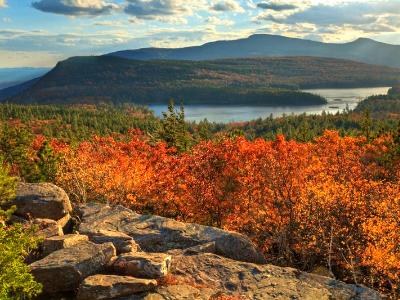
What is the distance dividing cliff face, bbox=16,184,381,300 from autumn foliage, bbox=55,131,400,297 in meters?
11.5

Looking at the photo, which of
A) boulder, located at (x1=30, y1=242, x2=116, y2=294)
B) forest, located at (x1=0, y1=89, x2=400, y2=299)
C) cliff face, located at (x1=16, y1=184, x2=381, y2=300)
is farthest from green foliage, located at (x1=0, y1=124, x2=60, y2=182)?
boulder, located at (x1=30, y1=242, x2=116, y2=294)

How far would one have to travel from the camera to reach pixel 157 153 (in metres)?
71.4

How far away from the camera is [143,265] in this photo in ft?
83.7

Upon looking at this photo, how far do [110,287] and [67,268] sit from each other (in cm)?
319

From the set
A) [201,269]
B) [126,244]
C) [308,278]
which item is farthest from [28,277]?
[308,278]

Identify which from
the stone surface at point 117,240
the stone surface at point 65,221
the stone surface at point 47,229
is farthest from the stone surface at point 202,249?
the stone surface at point 65,221

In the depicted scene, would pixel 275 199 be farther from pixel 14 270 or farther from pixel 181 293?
pixel 14 270

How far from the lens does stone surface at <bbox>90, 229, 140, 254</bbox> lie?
29.2 m

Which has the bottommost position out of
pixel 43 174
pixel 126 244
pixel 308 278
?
pixel 43 174

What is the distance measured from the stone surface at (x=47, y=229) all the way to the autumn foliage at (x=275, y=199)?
64.2 feet

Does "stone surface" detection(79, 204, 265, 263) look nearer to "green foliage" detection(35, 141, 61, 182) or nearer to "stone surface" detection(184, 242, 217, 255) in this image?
"stone surface" detection(184, 242, 217, 255)

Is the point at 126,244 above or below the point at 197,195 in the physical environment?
above

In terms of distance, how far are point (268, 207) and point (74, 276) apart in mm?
30119

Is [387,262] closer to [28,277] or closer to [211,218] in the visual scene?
[211,218]
